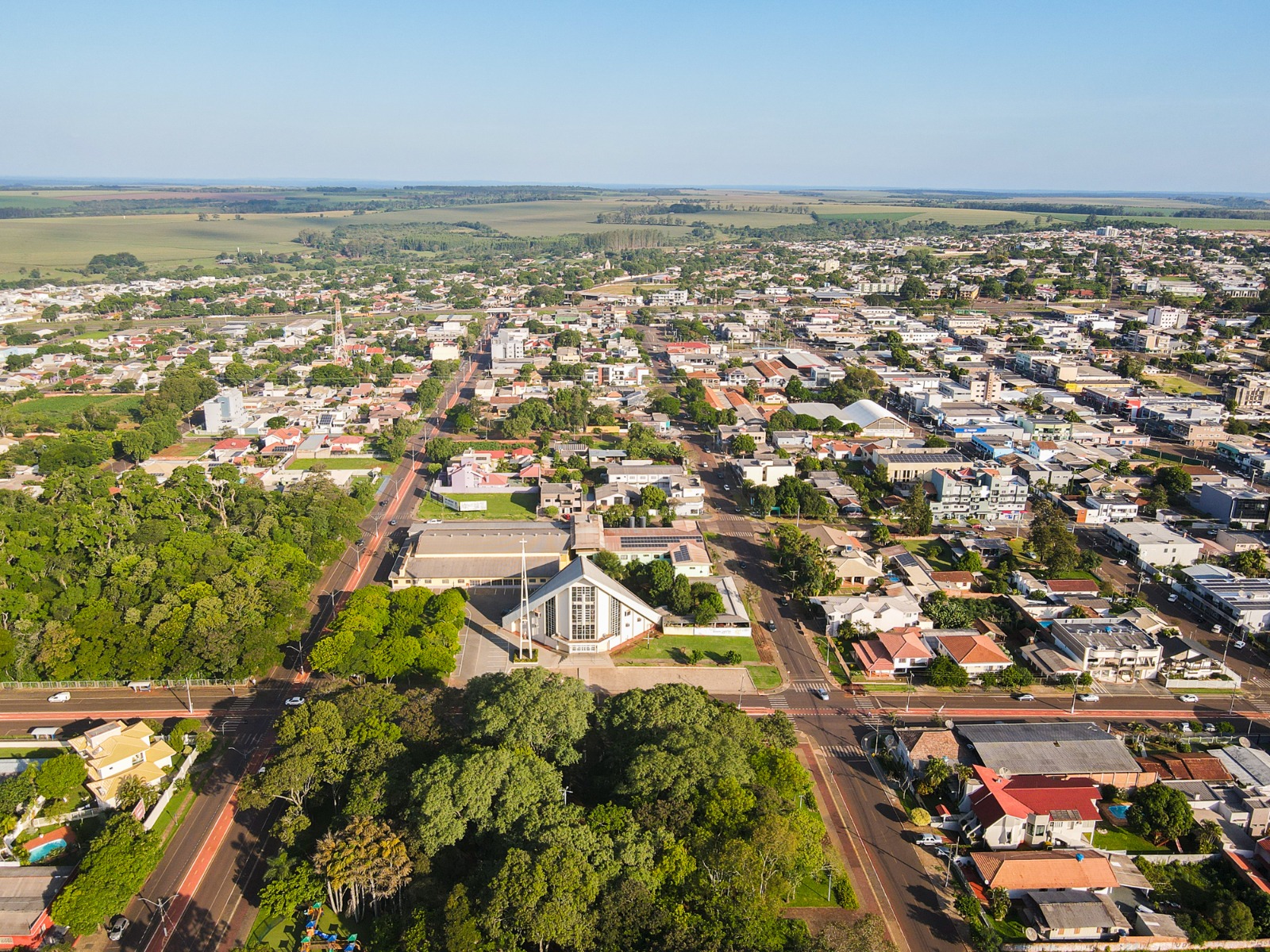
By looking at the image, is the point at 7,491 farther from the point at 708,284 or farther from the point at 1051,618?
the point at 708,284

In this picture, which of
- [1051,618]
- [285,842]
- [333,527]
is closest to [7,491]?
[333,527]

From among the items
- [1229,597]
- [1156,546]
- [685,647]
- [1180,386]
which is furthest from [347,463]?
[1180,386]

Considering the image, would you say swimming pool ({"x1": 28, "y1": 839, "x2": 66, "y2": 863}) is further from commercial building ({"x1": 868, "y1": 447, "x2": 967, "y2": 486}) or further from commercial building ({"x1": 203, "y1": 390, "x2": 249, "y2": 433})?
commercial building ({"x1": 203, "y1": 390, "x2": 249, "y2": 433})

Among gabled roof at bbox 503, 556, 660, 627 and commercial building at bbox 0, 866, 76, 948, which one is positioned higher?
gabled roof at bbox 503, 556, 660, 627

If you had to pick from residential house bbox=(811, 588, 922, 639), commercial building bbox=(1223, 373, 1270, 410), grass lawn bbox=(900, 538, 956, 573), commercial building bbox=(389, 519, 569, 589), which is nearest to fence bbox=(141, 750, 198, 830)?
commercial building bbox=(389, 519, 569, 589)

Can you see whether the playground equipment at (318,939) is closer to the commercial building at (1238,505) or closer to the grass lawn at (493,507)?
the grass lawn at (493,507)

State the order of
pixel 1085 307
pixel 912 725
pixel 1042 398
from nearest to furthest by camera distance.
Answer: pixel 912 725
pixel 1042 398
pixel 1085 307
